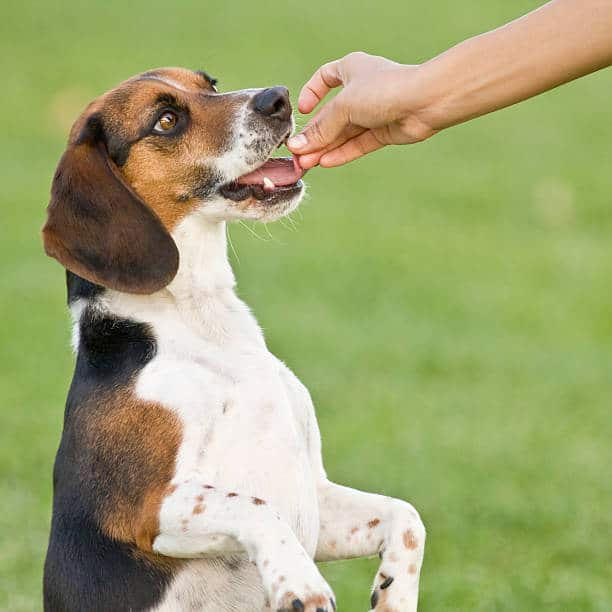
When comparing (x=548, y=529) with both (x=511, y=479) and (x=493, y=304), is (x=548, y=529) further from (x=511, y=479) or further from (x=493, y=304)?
(x=493, y=304)

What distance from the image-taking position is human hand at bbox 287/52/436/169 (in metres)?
5.13

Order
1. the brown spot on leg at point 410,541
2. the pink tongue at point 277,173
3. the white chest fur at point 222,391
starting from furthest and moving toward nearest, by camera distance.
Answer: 1. the pink tongue at point 277,173
2. the brown spot on leg at point 410,541
3. the white chest fur at point 222,391

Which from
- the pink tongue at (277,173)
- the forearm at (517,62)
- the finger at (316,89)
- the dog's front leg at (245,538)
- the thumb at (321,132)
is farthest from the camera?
the finger at (316,89)

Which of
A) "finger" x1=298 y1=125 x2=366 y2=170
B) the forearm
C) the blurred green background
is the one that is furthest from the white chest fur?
the blurred green background

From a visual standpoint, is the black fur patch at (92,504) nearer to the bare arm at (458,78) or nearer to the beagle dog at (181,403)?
the beagle dog at (181,403)

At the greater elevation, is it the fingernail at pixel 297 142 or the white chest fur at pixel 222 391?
the fingernail at pixel 297 142

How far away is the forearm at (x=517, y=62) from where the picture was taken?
4730 millimetres

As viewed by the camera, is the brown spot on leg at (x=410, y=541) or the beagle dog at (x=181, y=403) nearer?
the beagle dog at (x=181, y=403)

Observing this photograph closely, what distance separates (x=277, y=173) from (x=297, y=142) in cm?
18

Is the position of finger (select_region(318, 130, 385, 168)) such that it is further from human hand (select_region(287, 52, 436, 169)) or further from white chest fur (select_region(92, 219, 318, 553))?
white chest fur (select_region(92, 219, 318, 553))

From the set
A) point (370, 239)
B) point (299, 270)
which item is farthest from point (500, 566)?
point (370, 239)

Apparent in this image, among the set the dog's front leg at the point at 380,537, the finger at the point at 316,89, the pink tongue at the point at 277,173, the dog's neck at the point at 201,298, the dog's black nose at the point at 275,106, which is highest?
the finger at the point at 316,89

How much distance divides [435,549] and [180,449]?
3.95 metres

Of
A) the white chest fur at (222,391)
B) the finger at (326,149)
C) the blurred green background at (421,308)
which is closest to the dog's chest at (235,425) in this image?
the white chest fur at (222,391)
